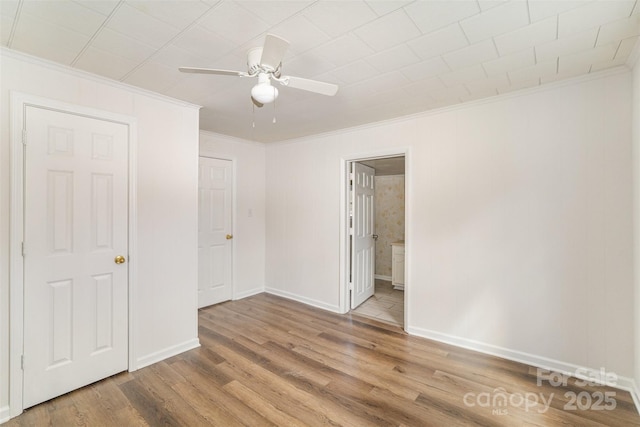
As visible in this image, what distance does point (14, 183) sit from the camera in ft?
6.22

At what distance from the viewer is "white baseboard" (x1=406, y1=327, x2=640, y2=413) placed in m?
2.13

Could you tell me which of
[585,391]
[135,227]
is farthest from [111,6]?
[585,391]

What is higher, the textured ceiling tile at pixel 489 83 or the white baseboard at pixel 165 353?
the textured ceiling tile at pixel 489 83

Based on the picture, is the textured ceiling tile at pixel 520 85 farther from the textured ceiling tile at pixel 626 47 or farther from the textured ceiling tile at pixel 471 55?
the textured ceiling tile at pixel 471 55

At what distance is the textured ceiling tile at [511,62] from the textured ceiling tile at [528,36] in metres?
0.09

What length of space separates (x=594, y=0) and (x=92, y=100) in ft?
10.9

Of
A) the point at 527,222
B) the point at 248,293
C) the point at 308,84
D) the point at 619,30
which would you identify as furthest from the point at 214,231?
the point at 619,30

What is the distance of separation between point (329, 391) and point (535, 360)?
1.85m

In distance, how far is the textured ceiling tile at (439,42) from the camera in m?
1.67

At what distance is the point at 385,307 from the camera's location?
4.04 m

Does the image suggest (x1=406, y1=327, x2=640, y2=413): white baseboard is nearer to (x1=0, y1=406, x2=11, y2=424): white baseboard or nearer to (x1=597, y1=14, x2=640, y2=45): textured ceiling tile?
(x1=597, y1=14, x2=640, y2=45): textured ceiling tile

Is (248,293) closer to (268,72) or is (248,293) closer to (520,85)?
(268,72)

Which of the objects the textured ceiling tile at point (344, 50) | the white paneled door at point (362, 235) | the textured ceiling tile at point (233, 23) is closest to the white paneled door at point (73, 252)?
the textured ceiling tile at point (233, 23)

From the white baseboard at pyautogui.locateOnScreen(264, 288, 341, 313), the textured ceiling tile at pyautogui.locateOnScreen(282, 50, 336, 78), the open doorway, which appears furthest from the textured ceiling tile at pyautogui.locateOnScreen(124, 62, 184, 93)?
the white baseboard at pyautogui.locateOnScreen(264, 288, 341, 313)
